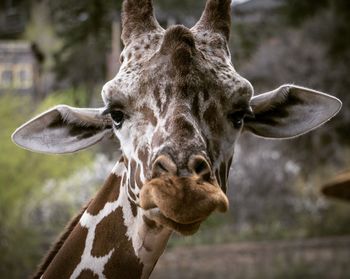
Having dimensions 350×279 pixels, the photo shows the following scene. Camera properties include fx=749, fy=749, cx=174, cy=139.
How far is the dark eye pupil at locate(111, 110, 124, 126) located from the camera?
3785 millimetres

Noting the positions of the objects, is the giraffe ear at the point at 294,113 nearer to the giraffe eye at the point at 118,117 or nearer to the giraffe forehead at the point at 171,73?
the giraffe forehead at the point at 171,73

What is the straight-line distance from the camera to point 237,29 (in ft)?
40.1

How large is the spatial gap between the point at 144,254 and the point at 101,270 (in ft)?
0.86

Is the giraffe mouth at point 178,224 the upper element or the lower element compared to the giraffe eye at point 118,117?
lower

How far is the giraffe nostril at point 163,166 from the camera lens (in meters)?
3.21

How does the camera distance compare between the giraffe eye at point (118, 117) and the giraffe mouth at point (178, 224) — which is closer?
the giraffe mouth at point (178, 224)

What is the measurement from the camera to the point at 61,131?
424cm

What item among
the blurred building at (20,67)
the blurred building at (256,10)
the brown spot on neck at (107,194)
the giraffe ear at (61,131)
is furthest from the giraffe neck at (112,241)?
the blurred building at (20,67)

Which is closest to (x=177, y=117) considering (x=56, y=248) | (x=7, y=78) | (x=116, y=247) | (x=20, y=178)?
(x=116, y=247)

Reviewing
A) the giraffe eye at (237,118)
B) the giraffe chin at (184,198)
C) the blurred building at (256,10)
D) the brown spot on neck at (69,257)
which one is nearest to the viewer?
the giraffe chin at (184,198)

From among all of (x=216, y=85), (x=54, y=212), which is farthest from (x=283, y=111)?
(x=54, y=212)

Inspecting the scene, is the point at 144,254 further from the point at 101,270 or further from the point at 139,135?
the point at 139,135

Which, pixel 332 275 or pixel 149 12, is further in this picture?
pixel 332 275

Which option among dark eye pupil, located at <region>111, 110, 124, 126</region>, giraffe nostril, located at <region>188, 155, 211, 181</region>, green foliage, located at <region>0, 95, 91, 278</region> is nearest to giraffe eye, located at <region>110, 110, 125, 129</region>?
dark eye pupil, located at <region>111, 110, 124, 126</region>
